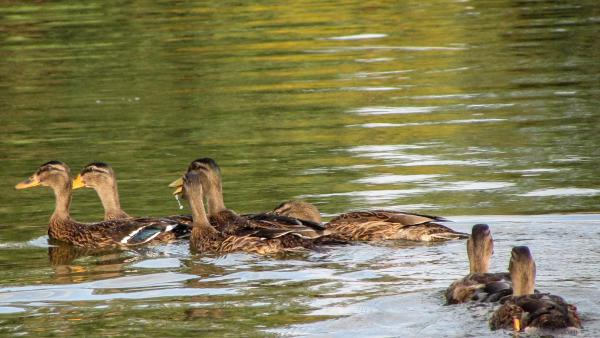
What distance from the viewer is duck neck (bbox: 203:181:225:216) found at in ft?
47.9

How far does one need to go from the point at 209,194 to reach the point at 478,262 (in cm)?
409

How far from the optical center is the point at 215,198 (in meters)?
14.7

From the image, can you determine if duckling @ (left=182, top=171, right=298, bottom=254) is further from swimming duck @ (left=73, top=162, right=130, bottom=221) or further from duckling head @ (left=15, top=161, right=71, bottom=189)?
duckling head @ (left=15, top=161, right=71, bottom=189)

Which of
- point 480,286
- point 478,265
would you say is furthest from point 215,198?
point 480,286

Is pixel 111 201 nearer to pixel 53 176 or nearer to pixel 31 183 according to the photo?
pixel 53 176

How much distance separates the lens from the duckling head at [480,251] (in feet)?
36.7

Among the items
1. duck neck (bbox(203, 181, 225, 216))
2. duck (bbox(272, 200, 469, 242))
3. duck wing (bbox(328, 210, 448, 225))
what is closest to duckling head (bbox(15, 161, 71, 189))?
duck neck (bbox(203, 181, 225, 216))

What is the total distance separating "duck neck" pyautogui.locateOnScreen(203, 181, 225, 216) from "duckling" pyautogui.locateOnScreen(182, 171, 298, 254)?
17 cm

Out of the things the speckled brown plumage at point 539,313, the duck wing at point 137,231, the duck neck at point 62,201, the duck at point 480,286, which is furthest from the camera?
the duck neck at point 62,201

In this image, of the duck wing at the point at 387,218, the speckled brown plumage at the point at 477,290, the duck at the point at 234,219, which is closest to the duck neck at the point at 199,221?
the duck at the point at 234,219

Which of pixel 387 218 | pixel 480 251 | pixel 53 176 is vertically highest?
pixel 53 176

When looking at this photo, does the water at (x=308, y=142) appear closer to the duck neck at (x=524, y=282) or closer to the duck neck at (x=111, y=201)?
the duck neck at (x=524, y=282)

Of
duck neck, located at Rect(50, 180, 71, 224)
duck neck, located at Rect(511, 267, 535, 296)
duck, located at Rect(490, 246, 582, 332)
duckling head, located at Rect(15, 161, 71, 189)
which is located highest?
duckling head, located at Rect(15, 161, 71, 189)

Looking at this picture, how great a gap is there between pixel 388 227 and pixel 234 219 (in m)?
1.61
